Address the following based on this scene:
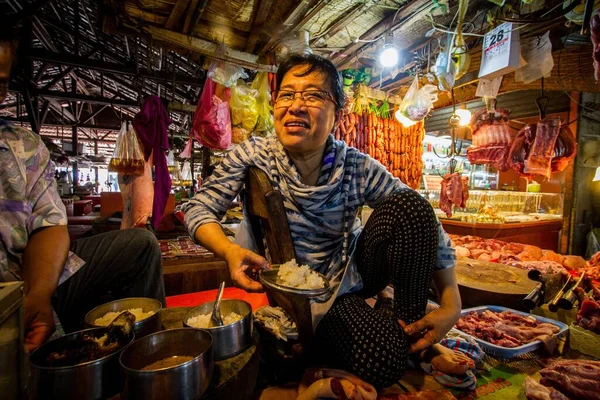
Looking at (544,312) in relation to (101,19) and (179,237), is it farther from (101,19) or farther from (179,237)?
(101,19)

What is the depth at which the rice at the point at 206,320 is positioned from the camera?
180 cm

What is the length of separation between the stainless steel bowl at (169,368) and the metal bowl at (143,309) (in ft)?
0.76

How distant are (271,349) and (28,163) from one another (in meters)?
2.08

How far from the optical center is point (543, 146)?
5.44 meters

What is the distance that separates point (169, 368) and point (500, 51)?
4.51 meters

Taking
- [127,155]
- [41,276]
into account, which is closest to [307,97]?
[41,276]

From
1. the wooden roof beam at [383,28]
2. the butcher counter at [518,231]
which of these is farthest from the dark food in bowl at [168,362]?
the butcher counter at [518,231]

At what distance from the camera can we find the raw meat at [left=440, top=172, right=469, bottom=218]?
6426 millimetres

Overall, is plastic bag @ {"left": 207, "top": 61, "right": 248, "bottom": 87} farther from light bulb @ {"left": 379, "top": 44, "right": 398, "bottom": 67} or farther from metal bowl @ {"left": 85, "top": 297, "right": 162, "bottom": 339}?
metal bowl @ {"left": 85, "top": 297, "right": 162, "bottom": 339}

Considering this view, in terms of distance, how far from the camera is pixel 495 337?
2.55 meters

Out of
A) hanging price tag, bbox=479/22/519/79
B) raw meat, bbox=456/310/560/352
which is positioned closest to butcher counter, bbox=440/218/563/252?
hanging price tag, bbox=479/22/519/79

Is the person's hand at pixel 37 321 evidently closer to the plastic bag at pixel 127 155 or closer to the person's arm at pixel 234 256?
the person's arm at pixel 234 256

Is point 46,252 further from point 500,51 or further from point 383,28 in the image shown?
point 500,51

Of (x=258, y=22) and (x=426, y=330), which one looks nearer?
(x=426, y=330)
